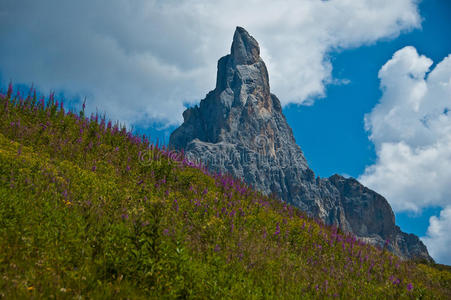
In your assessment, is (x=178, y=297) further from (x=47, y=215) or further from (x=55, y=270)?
(x=47, y=215)

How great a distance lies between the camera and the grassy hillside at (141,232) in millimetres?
4805

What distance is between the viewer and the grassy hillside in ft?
15.8

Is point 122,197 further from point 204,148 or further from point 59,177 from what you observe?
point 204,148

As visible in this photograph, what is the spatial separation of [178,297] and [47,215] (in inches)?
130

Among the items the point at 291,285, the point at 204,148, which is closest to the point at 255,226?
the point at 291,285

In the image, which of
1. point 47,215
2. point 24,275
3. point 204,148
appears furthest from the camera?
point 204,148

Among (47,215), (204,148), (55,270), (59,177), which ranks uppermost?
(204,148)

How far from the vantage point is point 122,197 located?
909cm

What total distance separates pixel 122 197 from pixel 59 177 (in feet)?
6.16

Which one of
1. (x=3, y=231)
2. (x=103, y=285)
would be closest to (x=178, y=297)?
(x=103, y=285)

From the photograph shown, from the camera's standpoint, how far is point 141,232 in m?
5.22

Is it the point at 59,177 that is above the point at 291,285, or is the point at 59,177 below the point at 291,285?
above

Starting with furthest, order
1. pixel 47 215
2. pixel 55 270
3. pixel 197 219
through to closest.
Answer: pixel 197 219, pixel 47 215, pixel 55 270

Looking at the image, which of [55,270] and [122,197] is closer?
[55,270]
